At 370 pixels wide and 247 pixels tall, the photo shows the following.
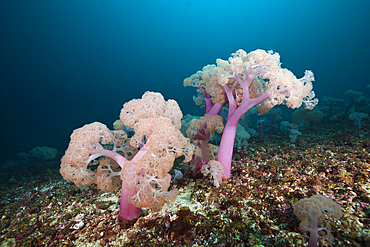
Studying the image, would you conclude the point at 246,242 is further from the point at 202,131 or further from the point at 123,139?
the point at 123,139

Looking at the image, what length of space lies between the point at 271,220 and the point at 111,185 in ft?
10.9

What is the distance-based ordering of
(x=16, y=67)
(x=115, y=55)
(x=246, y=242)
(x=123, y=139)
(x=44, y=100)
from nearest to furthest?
1. (x=246, y=242)
2. (x=123, y=139)
3. (x=16, y=67)
4. (x=44, y=100)
5. (x=115, y=55)

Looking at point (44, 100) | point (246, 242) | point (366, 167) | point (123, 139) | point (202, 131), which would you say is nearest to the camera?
point (246, 242)

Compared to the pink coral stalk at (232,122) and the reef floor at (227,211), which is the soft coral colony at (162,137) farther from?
the reef floor at (227,211)

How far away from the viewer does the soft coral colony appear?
254 centimetres

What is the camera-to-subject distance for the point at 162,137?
259cm

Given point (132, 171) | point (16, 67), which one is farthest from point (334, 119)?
point (16, 67)

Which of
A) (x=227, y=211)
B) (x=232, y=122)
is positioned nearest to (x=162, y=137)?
(x=227, y=211)

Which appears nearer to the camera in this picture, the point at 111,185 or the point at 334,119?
the point at 111,185

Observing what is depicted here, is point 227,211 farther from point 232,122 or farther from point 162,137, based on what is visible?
point 232,122

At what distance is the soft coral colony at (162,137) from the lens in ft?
8.34

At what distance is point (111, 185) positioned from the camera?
3.09m

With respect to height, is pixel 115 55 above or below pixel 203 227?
above

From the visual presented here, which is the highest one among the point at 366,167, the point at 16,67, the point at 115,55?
the point at 115,55
